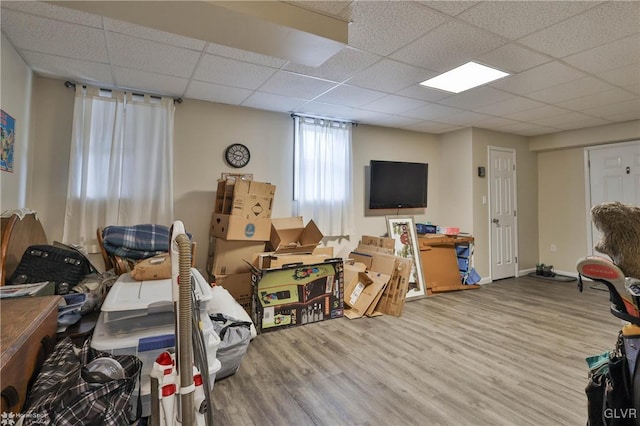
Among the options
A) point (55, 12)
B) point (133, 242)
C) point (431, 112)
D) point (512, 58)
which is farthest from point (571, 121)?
point (55, 12)

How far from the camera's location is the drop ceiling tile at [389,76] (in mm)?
2654

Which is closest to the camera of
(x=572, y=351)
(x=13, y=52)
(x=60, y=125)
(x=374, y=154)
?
(x=13, y=52)

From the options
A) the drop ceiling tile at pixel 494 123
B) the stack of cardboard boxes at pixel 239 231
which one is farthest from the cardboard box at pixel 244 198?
the drop ceiling tile at pixel 494 123

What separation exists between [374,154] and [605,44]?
276cm

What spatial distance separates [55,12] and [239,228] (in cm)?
203

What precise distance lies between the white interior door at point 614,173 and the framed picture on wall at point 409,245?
2.46m

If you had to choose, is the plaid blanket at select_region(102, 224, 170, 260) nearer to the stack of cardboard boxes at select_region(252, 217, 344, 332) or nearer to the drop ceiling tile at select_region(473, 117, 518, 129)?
the stack of cardboard boxes at select_region(252, 217, 344, 332)

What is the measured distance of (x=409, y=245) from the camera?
4.52 meters

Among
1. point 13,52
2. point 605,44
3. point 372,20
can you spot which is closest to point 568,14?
point 605,44

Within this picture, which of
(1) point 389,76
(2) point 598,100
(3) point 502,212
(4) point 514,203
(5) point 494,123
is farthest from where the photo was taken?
(4) point 514,203

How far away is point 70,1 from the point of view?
1.57 metres

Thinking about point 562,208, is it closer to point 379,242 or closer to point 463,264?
point 463,264

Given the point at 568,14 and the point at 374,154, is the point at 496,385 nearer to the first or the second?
the point at 568,14

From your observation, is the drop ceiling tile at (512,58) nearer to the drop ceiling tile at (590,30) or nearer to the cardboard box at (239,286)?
the drop ceiling tile at (590,30)
